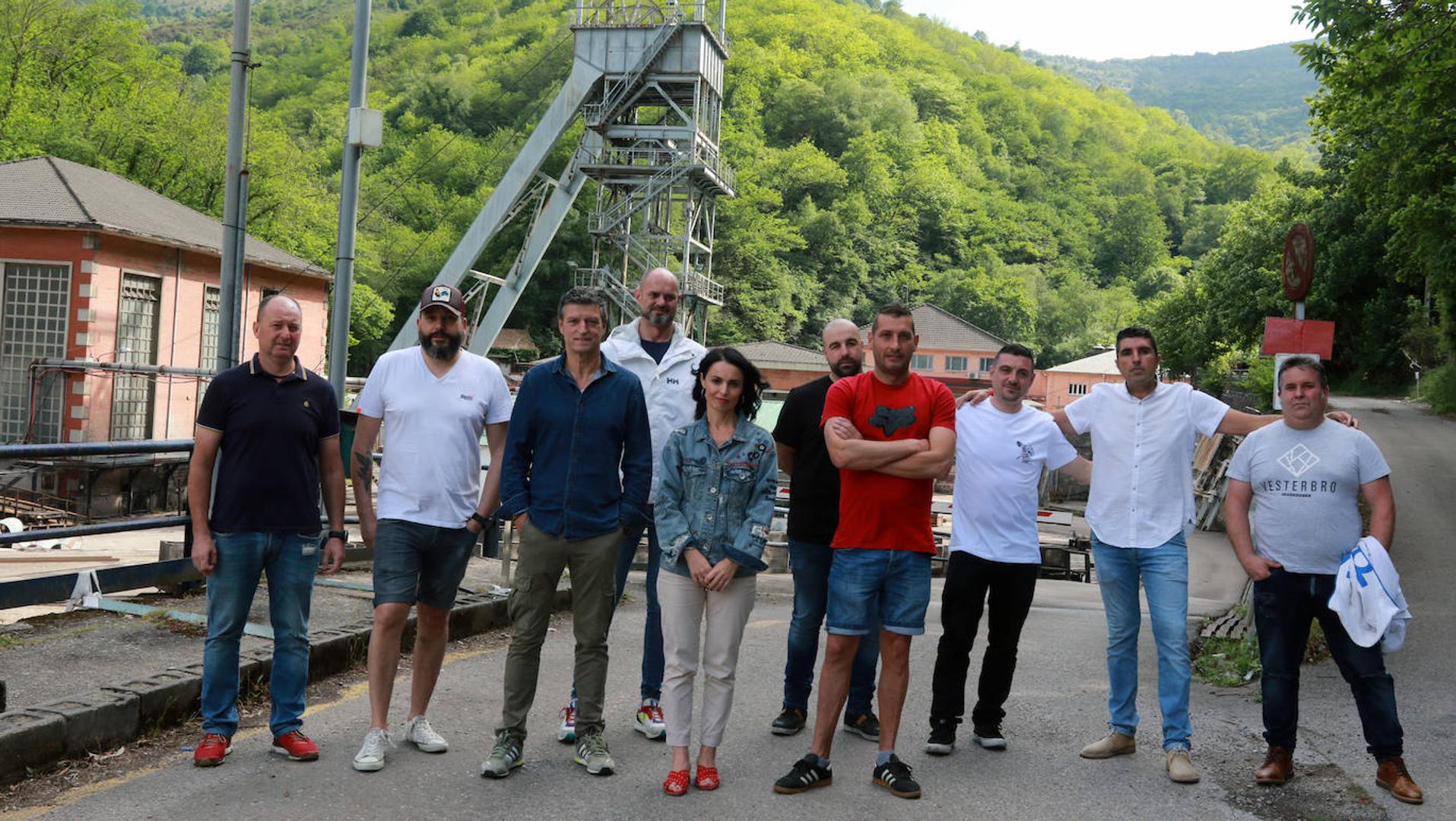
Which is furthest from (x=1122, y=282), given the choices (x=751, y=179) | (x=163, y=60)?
(x=163, y=60)

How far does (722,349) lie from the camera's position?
5.07 metres

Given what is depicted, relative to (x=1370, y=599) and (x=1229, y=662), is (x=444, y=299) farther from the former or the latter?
(x=1229, y=662)

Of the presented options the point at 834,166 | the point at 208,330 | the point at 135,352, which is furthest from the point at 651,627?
the point at 834,166

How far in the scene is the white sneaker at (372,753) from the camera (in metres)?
4.89

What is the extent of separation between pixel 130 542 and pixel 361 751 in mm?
23074

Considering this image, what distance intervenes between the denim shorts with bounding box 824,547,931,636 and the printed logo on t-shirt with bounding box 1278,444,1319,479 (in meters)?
1.77

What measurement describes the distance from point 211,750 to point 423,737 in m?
0.90

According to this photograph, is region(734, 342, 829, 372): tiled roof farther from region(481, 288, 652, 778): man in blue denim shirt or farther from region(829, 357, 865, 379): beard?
region(481, 288, 652, 778): man in blue denim shirt

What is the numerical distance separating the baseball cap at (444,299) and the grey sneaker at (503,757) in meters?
1.92

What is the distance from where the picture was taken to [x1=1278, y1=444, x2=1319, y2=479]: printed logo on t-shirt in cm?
530

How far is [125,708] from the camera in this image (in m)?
5.05

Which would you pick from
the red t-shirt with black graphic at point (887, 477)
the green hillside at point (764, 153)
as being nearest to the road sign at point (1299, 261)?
the red t-shirt with black graphic at point (887, 477)

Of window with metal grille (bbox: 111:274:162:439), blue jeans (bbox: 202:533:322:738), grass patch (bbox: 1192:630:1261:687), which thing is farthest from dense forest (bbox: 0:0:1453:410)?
window with metal grille (bbox: 111:274:162:439)

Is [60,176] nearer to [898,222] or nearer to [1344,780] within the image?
[1344,780]
